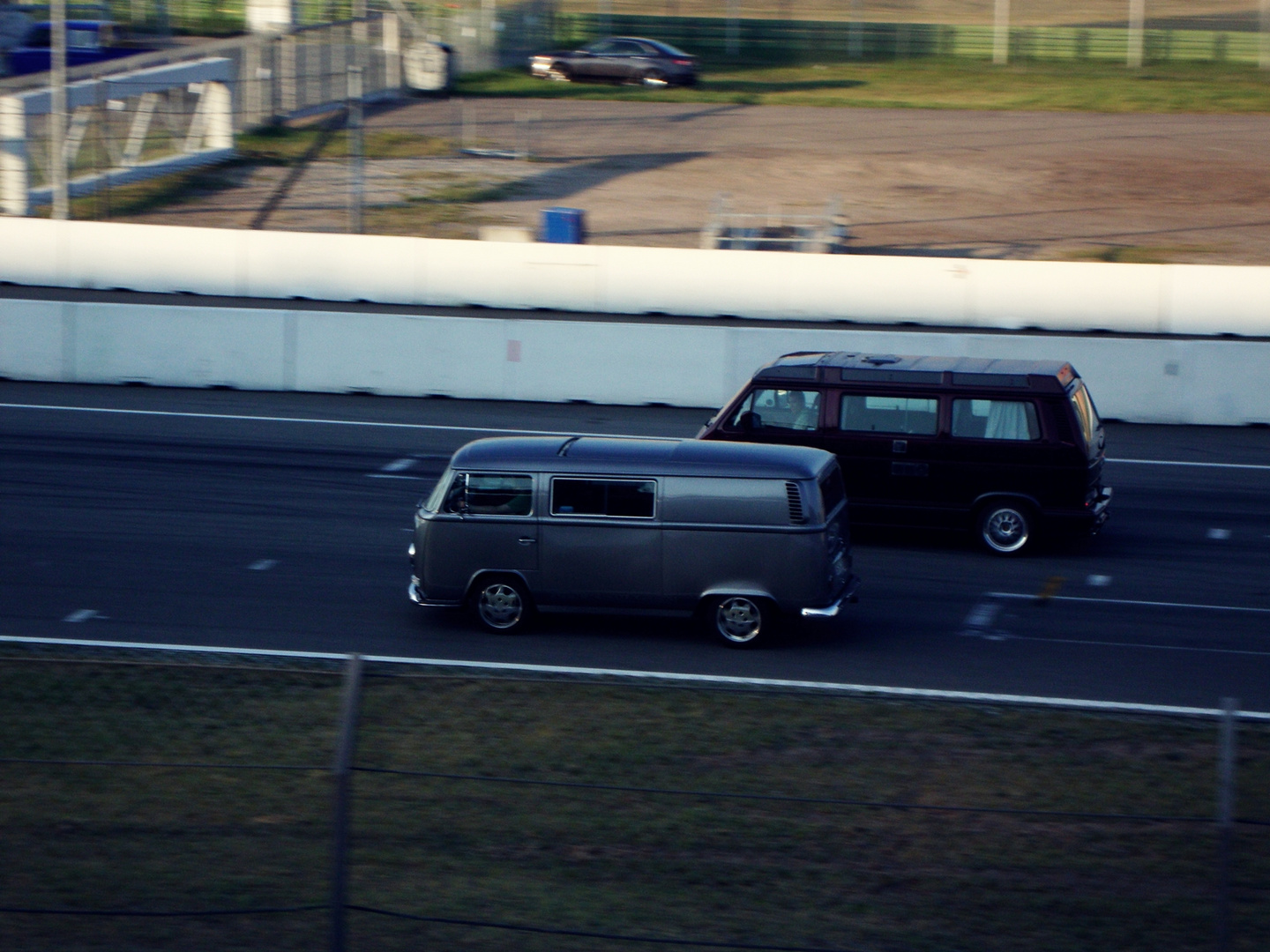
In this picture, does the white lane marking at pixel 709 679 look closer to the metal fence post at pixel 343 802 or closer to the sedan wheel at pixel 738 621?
the sedan wheel at pixel 738 621

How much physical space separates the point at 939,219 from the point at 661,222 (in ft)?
21.5

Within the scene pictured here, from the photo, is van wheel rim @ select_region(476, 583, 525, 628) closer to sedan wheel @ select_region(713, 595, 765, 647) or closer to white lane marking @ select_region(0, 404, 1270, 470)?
sedan wheel @ select_region(713, 595, 765, 647)

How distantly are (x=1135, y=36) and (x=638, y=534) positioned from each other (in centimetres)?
5189

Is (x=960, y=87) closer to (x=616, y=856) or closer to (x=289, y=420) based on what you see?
(x=289, y=420)

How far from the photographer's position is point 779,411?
1383 centimetres

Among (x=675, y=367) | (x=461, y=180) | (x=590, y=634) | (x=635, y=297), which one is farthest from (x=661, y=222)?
(x=590, y=634)

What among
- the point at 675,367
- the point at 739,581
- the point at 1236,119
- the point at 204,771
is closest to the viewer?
the point at 204,771

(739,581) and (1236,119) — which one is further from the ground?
(1236,119)

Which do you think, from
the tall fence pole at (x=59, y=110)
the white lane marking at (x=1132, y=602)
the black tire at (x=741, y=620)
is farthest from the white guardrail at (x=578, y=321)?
the black tire at (x=741, y=620)

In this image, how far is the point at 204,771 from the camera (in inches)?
247

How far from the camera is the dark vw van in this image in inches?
520

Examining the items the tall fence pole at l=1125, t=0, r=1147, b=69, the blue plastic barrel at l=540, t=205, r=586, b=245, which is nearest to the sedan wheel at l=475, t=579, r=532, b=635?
the blue plastic barrel at l=540, t=205, r=586, b=245

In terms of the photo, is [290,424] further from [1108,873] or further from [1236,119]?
[1236,119]

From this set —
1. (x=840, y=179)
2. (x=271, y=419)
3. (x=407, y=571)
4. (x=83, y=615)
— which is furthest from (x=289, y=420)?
(x=840, y=179)
